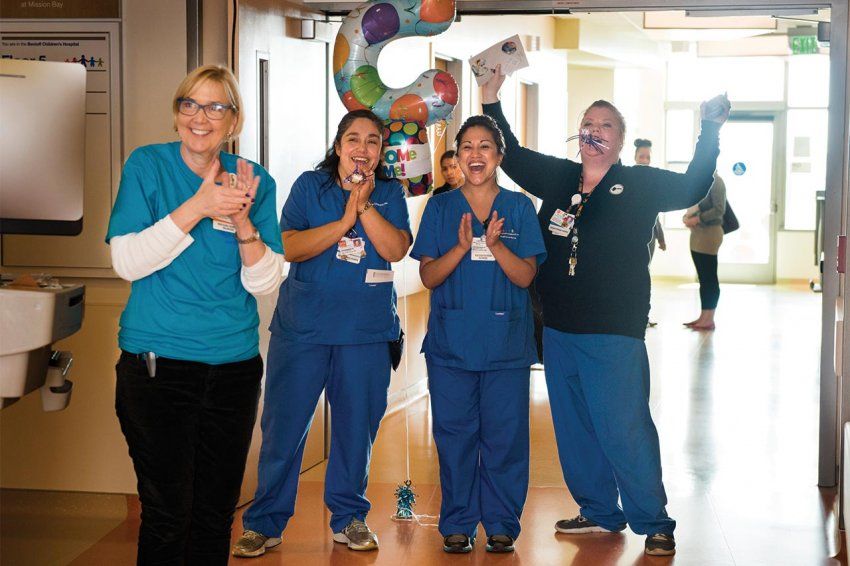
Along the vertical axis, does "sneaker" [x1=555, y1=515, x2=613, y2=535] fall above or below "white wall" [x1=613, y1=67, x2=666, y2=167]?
below

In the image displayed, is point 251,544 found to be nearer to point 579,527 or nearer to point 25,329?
point 579,527

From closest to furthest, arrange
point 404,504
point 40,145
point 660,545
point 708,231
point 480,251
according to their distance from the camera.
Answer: point 40,145 → point 480,251 → point 660,545 → point 404,504 → point 708,231

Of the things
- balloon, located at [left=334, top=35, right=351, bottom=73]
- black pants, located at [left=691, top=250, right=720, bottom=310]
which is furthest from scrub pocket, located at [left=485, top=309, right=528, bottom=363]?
black pants, located at [left=691, top=250, right=720, bottom=310]

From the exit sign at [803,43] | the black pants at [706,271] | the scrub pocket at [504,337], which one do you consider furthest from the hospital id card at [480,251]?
the exit sign at [803,43]

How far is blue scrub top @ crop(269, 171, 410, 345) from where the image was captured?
11.5 feet

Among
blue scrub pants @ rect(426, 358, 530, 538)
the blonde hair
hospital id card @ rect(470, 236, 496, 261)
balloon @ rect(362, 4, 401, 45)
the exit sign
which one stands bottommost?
blue scrub pants @ rect(426, 358, 530, 538)

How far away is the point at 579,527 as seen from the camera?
12.9 ft

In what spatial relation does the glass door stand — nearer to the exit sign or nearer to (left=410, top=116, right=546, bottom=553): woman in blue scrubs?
the exit sign

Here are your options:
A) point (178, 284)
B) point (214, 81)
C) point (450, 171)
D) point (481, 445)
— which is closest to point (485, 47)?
point (450, 171)

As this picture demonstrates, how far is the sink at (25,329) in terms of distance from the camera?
100.0 inches

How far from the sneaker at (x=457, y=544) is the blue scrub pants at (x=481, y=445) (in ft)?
0.08

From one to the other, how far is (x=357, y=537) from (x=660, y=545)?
105 cm

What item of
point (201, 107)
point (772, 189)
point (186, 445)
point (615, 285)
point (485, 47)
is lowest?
point (186, 445)

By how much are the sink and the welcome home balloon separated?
1.43 meters
